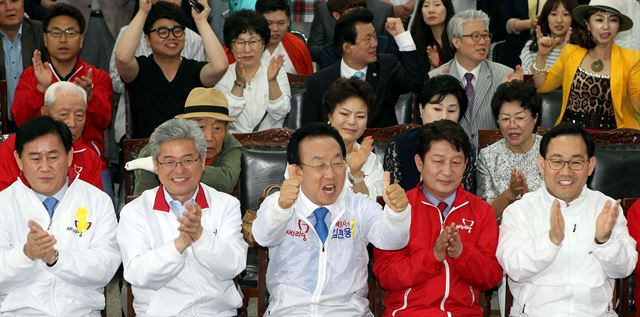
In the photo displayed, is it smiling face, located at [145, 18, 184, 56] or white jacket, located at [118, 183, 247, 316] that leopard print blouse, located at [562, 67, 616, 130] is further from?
white jacket, located at [118, 183, 247, 316]

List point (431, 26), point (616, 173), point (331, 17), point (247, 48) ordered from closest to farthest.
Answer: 1. point (616, 173)
2. point (247, 48)
3. point (431, 26)
4. point (331, 17)

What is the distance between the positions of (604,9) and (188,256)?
319 centimetres

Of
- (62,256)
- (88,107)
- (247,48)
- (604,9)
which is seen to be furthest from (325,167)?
(604,9)

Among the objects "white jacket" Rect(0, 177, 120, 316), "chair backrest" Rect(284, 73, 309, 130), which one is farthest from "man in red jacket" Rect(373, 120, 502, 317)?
"chair backrest" Rect(284, 73, 309, 130)

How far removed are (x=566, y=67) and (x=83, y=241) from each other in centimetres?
330

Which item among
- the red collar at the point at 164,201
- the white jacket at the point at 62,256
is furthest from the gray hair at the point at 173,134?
the white jacket at the point at 62,256

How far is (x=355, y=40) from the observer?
6.08 m

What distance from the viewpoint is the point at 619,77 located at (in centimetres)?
592

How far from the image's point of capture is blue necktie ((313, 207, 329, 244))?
4055 millimetres

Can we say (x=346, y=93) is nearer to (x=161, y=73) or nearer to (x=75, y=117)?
(x=75, y=117)

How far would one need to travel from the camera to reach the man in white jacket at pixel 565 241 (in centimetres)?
390

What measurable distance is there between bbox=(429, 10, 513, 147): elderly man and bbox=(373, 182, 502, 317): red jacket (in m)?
1.95

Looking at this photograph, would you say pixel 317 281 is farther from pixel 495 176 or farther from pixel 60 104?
pixel 60 104

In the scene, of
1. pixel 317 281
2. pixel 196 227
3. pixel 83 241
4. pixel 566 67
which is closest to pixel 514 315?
pixel 317 281
